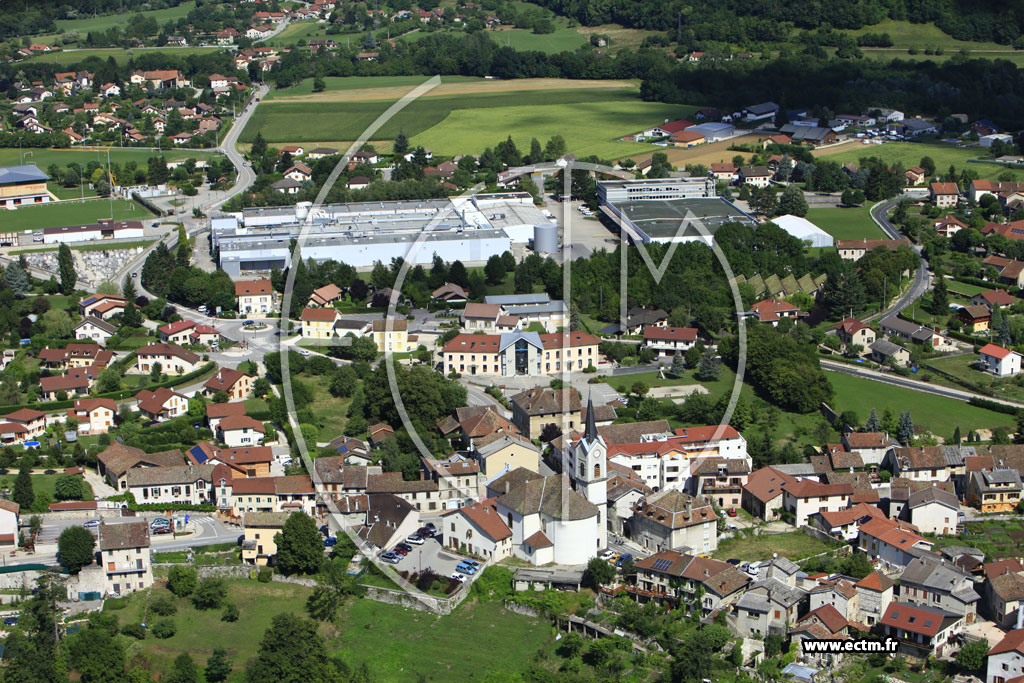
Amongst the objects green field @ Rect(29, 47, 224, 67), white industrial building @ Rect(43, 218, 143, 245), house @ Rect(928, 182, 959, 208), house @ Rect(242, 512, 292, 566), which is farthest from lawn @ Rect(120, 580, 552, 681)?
green field @ Rect(29, 47, 224, 67)

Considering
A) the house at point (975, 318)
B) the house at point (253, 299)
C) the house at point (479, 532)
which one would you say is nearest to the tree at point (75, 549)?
the house at point (479, 532)

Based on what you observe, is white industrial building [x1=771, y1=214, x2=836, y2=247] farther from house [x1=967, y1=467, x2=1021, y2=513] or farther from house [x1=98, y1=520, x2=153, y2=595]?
house [x1=98, y1=520, x2=153, y2=595]

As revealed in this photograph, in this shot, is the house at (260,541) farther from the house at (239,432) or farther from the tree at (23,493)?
the house at (239,432)

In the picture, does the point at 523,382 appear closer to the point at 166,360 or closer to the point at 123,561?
the point at 166,360

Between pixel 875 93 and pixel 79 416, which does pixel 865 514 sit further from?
pixel 875 93

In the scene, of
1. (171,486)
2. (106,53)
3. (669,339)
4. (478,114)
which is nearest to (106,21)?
(106,53)

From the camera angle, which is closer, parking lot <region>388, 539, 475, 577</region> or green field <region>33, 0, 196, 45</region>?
parking lot <region>388, 539, 475, 577</region>

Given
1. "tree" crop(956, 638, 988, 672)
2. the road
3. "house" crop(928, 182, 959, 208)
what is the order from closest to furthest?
"tree" crop(956, 638, 988, 672), the road, "house" crop(928, 182, 959, 208)
